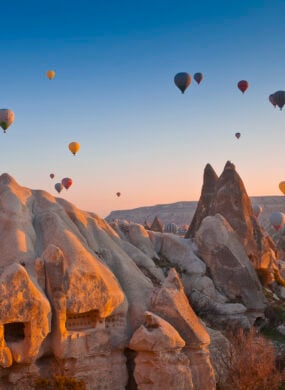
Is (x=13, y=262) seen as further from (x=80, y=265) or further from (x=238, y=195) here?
(x=238, y=195)

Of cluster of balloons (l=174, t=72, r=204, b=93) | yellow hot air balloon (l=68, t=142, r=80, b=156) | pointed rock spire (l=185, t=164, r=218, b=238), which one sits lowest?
pointed rock spire (l=185, t=164, r=218, b=238)

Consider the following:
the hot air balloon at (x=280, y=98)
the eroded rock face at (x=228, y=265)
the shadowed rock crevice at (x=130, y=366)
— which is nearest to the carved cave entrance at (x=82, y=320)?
the shadowed rock crevice at (x=130, y=366)

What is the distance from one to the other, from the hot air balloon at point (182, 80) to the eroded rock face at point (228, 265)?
39.2 ft

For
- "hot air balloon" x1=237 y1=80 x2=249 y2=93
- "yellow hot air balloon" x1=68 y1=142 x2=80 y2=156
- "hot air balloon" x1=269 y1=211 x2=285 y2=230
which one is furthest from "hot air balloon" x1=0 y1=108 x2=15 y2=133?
"hot air balloon" x1=269 y1=211 x2=285 y2=230

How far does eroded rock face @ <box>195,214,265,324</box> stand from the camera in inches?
1031

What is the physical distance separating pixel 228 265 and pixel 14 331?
13.5 metres

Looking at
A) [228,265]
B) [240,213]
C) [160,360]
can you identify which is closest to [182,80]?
[240,213]

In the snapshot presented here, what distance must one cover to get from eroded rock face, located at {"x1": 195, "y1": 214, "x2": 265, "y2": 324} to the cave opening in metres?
12.7

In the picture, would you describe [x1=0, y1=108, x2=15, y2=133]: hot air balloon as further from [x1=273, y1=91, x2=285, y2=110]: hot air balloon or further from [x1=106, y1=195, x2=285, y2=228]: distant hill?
[x1=106, y1=195, x2=285, y2=228]: distant hill

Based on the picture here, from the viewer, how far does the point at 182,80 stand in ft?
122

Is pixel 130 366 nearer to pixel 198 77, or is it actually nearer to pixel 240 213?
pixel 240 213

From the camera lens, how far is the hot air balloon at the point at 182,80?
3716 cm

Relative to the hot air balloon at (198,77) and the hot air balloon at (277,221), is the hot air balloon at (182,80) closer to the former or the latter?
the hot air balloon at (198,77)

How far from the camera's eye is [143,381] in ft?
51.8
